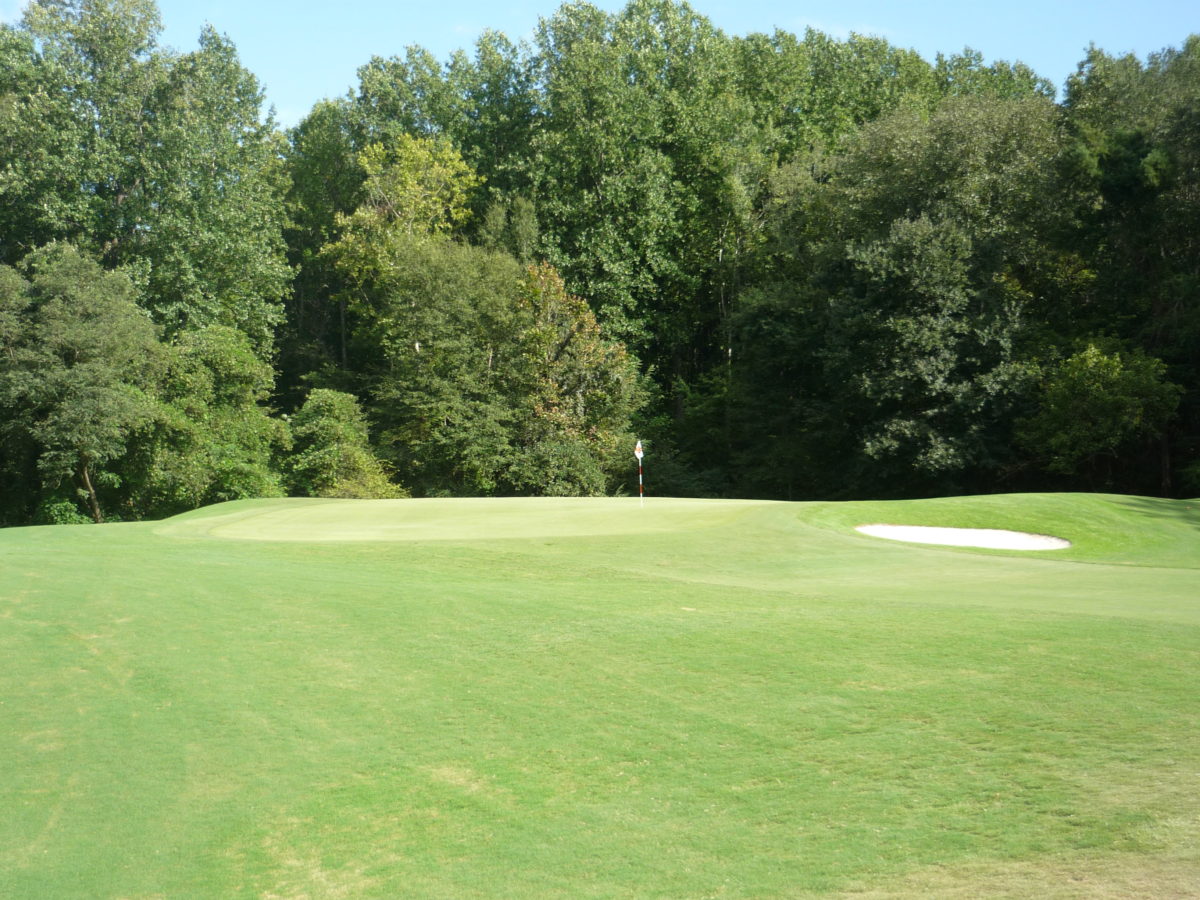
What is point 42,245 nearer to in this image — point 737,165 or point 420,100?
point 420,100

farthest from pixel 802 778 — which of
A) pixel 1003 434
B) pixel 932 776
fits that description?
pixel 1003 434

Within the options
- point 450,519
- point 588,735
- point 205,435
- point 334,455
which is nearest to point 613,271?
point 334,455

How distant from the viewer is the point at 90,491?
131 feet

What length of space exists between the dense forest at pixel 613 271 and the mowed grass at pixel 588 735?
2473 centimetres

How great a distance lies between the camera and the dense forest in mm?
37750

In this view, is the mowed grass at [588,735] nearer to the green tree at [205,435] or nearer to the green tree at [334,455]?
the green tree at [205,435]

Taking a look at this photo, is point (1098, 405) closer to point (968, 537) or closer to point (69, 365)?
point (968, 537)

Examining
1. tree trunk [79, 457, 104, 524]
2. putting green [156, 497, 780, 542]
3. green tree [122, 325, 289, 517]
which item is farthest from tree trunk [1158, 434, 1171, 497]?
tree trunk [79, 457, 104, 524]

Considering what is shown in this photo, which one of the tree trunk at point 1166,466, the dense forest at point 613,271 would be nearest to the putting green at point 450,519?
the dense forest at point 613,271

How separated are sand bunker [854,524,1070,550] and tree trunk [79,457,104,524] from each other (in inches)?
1176

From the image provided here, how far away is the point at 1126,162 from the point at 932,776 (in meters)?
35.4

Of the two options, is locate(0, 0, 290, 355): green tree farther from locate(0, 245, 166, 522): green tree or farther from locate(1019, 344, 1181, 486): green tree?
locate(1019, 344, 1181, 486): green tree

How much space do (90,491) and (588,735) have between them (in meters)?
36.8

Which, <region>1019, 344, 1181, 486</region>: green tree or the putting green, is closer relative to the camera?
the putting green
